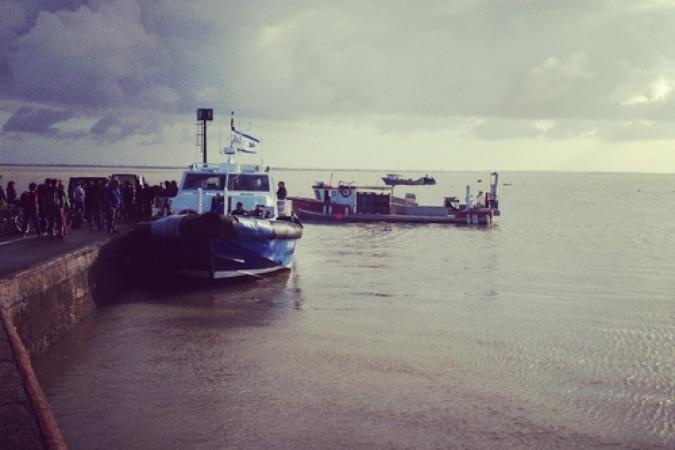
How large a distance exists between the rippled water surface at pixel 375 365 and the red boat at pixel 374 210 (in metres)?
22.6

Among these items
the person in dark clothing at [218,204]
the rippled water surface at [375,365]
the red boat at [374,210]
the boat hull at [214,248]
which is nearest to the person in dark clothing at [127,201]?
the person in dark clothing at [218,204]

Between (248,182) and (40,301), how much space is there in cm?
975

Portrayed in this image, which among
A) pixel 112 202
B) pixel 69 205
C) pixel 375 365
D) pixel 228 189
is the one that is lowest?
pixel 375 365

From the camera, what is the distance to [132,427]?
7355mm

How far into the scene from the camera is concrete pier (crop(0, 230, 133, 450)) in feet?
16.3

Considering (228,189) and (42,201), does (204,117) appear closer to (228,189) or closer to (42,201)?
(228,189)

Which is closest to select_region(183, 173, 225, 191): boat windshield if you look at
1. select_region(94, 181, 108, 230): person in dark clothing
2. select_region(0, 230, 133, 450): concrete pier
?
select_region(94, 181, 108, 230): person in dark clothing

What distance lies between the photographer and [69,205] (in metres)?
19.2

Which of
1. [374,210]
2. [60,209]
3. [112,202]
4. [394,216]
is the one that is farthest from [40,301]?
[374,210]

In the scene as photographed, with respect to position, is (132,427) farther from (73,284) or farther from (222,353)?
(73,284)

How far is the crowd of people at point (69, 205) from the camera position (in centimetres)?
1616

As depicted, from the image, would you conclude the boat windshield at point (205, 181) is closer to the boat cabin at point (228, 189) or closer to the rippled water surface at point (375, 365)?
the boat cabin at point (228, 189)

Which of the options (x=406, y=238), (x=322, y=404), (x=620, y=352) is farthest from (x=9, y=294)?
(x=406, y=238)

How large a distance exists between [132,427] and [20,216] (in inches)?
506
